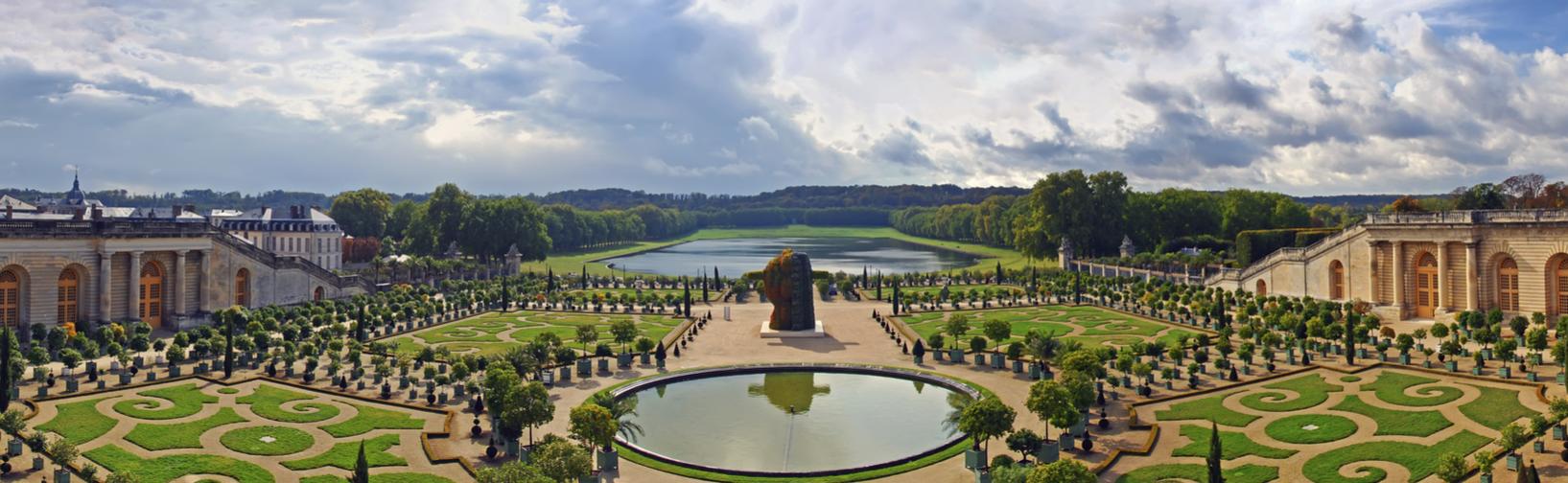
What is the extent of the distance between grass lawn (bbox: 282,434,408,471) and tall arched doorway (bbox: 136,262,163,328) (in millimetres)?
35169

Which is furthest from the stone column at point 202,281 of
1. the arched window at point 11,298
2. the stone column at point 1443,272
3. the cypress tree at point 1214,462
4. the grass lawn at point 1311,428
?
the stone column at point 1443,272

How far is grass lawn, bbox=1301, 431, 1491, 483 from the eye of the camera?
26.9 metres

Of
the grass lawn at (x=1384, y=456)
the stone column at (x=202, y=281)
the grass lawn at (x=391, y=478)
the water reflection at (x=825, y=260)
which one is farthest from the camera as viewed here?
the water reflection at (x=825, y=260)

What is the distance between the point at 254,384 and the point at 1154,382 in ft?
122

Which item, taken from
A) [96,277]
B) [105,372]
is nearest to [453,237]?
[96,277]

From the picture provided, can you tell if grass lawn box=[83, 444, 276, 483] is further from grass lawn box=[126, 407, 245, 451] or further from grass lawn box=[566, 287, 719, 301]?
grass lawn box=[566, 287, 719, 301]

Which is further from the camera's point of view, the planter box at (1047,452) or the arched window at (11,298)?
the arched window at (11,298)

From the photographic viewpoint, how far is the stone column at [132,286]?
55.2 metres

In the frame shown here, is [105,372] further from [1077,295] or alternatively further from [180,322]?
[1077,295]

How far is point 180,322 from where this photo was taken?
57812 mm

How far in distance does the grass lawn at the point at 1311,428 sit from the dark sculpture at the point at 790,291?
28.3 meters

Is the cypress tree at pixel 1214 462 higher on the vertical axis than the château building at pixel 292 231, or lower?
lower

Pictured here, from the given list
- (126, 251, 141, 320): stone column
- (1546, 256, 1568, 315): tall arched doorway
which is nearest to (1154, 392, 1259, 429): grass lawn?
(1546, 256, 1568, 315): tall arched doorway

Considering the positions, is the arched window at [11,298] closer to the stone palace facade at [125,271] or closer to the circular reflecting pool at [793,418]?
the stone palace facade at [125,271]
